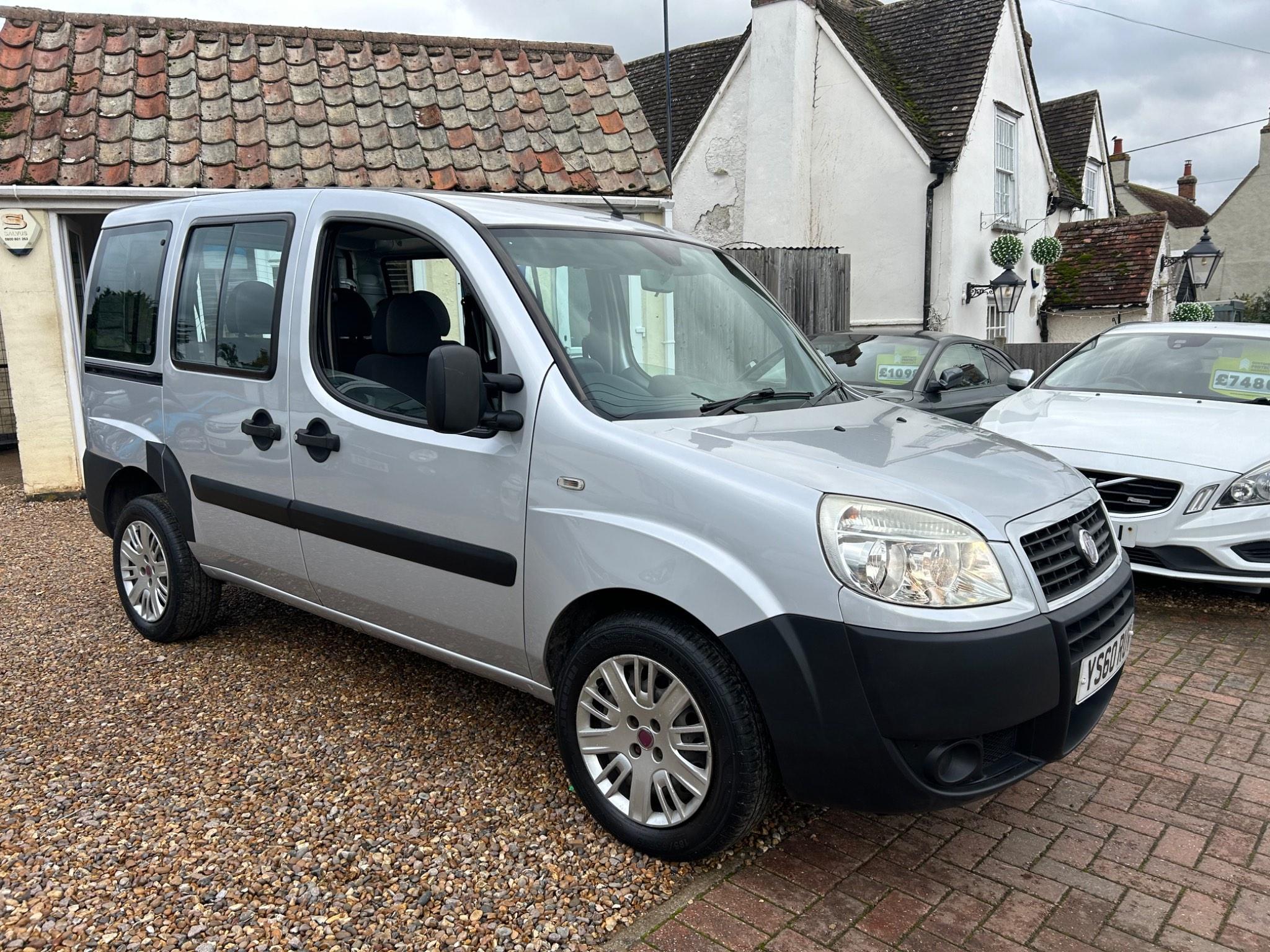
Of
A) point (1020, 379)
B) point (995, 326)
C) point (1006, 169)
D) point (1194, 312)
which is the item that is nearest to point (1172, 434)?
point (1020, 379)

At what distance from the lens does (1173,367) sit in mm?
6719

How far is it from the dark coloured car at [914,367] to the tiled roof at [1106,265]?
491 inches

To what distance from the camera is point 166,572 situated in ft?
16.1

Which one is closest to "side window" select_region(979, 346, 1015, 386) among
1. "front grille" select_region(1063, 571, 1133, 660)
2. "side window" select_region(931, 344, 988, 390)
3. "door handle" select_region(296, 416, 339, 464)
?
"side window" select_region(931, 344, 988, 390)

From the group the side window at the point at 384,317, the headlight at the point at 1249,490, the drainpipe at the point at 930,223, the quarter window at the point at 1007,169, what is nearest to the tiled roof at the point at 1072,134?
the quarter window at the point at 1007,169

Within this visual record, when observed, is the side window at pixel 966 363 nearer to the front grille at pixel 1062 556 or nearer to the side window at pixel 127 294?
the front grille at pixel 1062 556

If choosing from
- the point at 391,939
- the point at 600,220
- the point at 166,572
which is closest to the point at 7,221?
the point at 166,572

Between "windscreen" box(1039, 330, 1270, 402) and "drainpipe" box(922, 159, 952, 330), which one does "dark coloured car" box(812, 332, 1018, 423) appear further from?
"drainpipe" box(922, 159, 952, 330)

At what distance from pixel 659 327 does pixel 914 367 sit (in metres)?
5.50

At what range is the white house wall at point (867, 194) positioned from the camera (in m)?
16.2

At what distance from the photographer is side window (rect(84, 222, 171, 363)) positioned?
188 inches

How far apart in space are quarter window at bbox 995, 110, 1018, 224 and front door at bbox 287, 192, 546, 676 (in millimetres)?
15850

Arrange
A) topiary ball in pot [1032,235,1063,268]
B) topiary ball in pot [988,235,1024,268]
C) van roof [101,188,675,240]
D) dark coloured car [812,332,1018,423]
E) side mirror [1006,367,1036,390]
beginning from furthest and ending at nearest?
topiary ball in pot [1032,235,1063,268] → topiary ball in pot [988,235,1024,268] → dark coloured car [812,332,1018,423] → side mirror [1006,367,1036,390] → van roof [101,188,675,240]

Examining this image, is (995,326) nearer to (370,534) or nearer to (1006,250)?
(1006,250)
